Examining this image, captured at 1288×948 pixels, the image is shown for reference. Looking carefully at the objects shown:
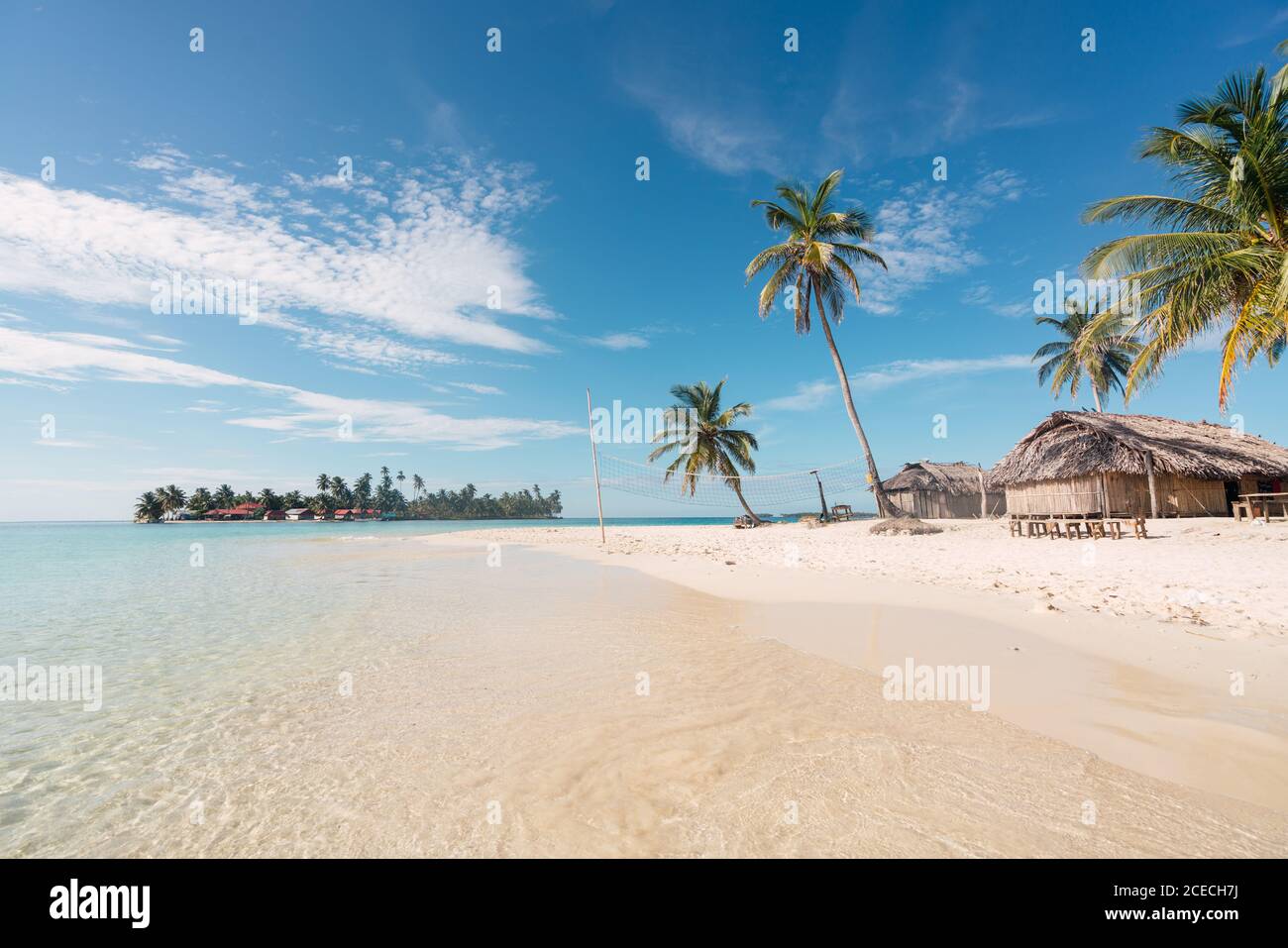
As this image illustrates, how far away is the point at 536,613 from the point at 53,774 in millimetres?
5215

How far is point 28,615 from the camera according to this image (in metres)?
8.95

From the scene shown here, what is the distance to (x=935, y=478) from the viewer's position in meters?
29.2

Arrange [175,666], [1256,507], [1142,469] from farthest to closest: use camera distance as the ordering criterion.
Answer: [1142,469]
[1256,507]
[175,666]

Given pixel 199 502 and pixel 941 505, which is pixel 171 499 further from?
pixel 941 505

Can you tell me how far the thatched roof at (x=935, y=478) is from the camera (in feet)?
95.3

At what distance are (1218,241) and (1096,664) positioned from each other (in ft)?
41.6

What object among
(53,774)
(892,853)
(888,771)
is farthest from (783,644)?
(53,774)

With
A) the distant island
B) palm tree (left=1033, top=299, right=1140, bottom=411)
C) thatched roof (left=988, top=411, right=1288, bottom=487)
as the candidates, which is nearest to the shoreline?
thatched roof (left=988, top=411, right=1288, bottom=487)

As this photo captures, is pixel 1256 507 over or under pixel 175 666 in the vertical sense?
over

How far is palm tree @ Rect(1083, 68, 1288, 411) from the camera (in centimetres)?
1046

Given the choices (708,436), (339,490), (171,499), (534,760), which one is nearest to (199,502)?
(171,499)

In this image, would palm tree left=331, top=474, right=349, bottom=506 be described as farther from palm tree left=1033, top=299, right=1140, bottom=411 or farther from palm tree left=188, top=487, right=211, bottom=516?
palm tree left=1033, top=299, right=1140, bottom=411

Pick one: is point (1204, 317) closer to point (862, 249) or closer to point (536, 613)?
point (862, 249)

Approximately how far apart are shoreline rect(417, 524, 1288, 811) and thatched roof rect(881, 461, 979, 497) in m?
23.6
